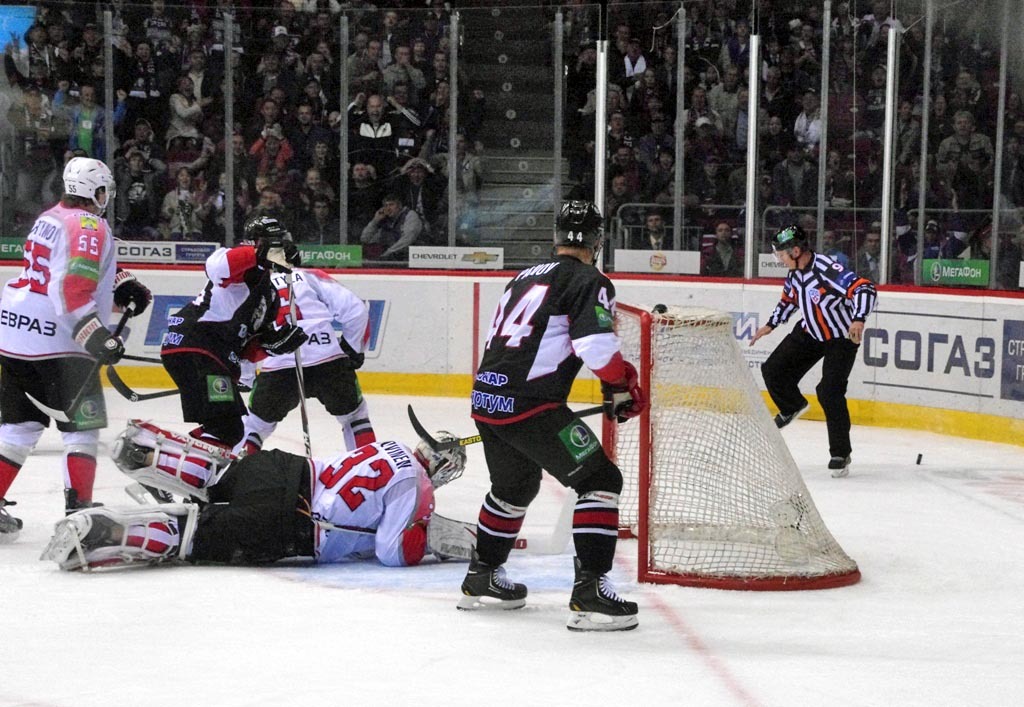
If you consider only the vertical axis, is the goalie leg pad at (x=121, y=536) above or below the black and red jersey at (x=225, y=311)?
below

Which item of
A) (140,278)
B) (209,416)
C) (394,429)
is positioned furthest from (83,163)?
(140,278)

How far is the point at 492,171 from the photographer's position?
9.68 meters

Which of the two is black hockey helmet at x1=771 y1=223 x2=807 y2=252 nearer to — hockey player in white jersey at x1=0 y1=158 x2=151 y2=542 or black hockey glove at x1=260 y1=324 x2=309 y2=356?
black hockey glove at x1=260 y1=324 x2=309 y2=356

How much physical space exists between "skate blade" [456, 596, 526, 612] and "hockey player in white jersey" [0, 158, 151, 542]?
64.2 inches

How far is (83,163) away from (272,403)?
1308 mm

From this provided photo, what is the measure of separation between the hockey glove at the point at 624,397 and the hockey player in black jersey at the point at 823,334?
10.2 ft

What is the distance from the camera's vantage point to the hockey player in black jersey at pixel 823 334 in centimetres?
674

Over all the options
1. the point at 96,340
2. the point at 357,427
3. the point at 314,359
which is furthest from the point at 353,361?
the point at 96,340

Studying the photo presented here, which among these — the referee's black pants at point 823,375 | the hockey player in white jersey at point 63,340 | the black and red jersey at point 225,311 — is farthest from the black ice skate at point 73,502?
the referee's black pants at point 823,375

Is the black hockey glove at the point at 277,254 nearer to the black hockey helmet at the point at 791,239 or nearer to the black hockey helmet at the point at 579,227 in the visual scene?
the black hockey helmet at the point at 579,227

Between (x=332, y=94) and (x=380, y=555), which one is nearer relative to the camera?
(x=380, y=555)

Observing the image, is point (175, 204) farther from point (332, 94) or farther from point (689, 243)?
point (689, 243)

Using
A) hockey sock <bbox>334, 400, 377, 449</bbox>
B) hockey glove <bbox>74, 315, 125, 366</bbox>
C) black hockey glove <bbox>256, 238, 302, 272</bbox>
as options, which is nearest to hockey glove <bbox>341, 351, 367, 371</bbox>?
hockey sock <bbox>334, 400, 377, 449</bbox>

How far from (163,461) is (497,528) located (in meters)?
1.18
